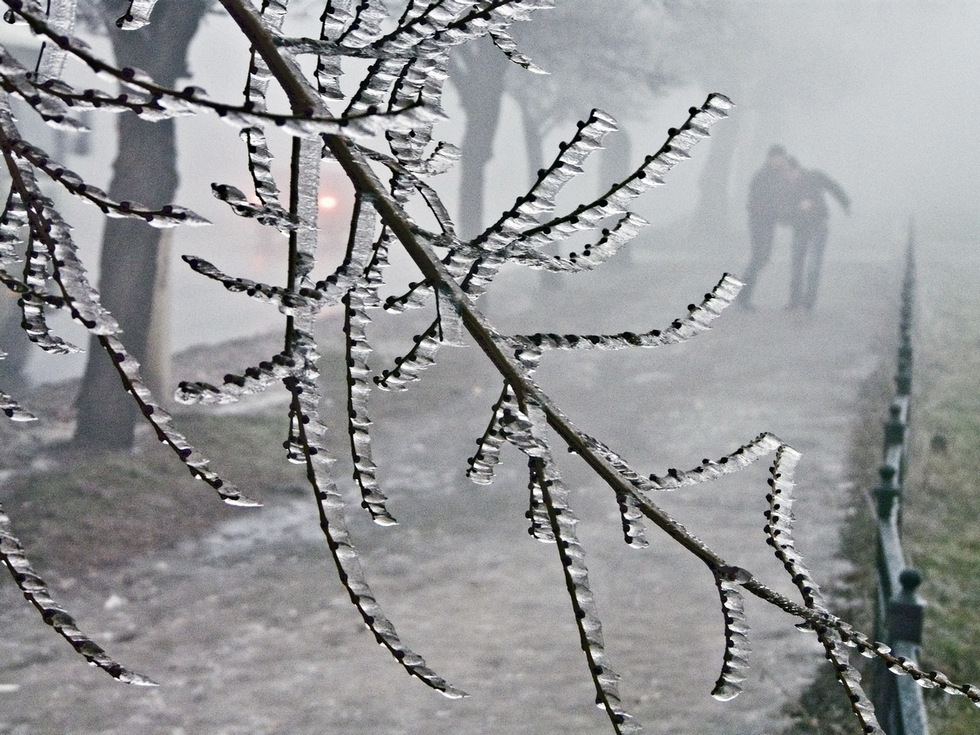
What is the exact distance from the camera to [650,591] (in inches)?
271

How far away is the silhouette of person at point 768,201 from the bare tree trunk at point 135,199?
9.35 metres

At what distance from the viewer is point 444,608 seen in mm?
6832

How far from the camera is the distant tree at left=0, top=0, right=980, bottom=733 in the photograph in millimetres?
823

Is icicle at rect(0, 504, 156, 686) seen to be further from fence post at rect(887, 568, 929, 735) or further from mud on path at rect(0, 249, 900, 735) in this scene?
mud on path at rect(0, 249, 900, 735)

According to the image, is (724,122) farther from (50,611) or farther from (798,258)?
(50,611)

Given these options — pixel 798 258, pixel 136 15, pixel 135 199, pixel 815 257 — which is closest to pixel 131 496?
pixel 135 199

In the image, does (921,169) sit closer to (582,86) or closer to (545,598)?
(582,86)

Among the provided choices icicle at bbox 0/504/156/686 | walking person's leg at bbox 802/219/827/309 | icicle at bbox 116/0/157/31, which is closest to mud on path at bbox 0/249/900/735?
icicle at bbox 0/504/156/686

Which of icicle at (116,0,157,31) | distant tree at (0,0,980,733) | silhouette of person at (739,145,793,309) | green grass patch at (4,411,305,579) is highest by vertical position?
silhouette of person at (739,145,793,309)

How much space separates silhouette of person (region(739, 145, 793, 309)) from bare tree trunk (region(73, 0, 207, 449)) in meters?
9.35

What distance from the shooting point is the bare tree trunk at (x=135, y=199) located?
379 inches

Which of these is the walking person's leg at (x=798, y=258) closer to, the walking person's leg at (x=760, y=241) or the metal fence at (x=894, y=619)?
the walking person's leg at (x=760, y=241)

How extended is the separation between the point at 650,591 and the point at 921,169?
48.1 metres

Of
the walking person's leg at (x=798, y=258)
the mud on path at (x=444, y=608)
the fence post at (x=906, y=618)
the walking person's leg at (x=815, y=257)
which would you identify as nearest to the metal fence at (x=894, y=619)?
the fence post at (x=906, y=618)
